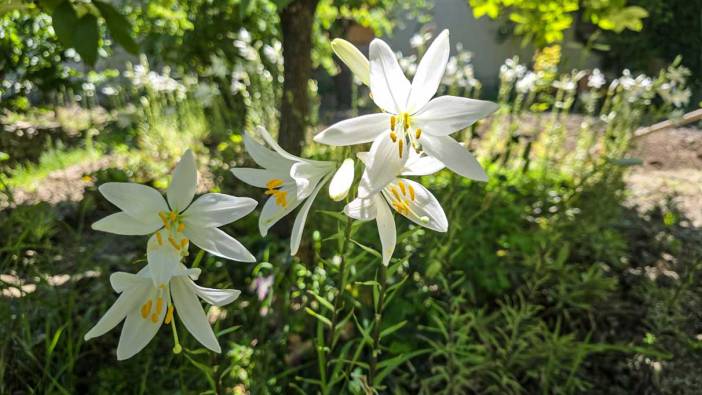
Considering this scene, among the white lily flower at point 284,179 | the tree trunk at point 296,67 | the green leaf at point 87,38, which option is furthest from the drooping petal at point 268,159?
the tree trunk at point 296,67

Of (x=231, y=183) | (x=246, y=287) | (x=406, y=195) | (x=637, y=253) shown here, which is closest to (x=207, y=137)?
(x=231, y=183)

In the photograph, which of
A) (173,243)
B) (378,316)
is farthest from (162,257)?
(378,316)

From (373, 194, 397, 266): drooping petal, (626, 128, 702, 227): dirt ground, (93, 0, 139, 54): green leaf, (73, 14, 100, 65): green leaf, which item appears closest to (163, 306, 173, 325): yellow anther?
(373, 194, 397, 266): drooping petal

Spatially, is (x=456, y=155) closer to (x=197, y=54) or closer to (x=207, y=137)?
(x=197, y=54)

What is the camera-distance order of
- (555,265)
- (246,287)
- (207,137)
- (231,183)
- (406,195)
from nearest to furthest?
1. (406,195)
2. (555,265)
3. (246,287)
4. (231,183)
5. (207,137)

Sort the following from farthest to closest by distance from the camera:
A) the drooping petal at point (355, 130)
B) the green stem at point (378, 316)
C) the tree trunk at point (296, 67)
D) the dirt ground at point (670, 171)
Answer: the dirt ground at point (670, 171) < the tree trunk at point (296, 67) < the green stem at point (378, 316) < the drooping petal at point (355, 130)

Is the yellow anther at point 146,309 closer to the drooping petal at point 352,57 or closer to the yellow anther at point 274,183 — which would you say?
the yellow anther at point 274,183

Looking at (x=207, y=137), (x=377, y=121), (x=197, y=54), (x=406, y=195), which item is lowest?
(x=207, y=137)
